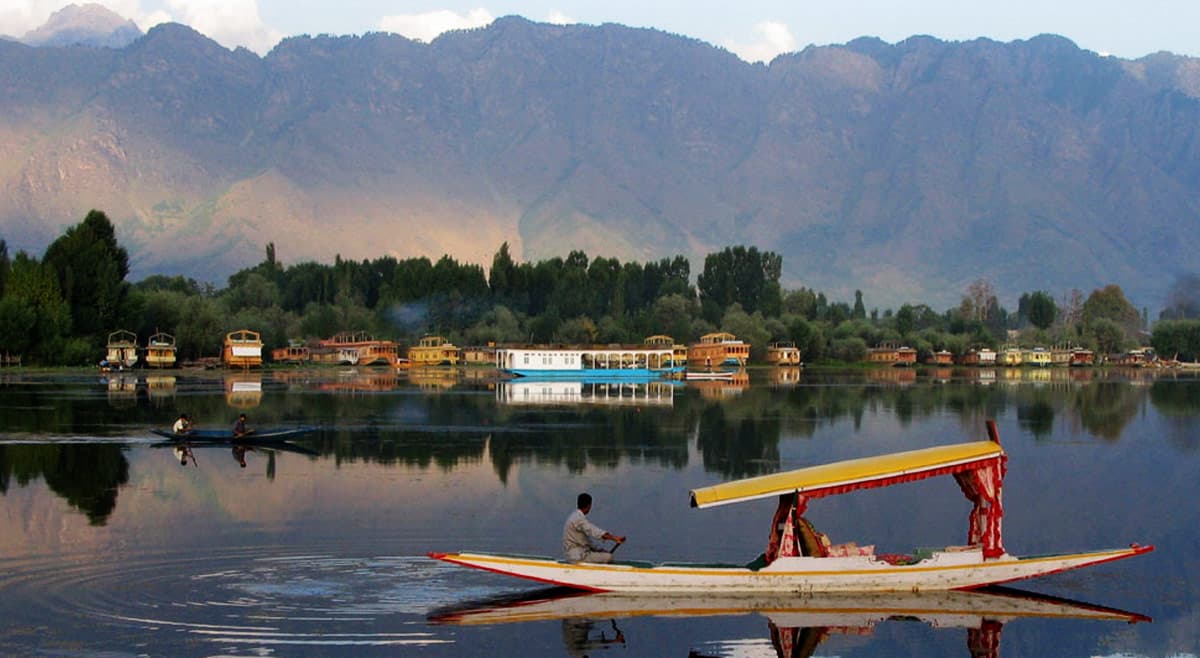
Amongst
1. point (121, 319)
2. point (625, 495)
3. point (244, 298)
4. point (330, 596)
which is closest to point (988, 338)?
point (244, 298)

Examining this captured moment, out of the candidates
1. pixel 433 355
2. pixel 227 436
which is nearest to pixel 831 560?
pixel 227 436

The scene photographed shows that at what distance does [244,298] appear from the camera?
15962cm

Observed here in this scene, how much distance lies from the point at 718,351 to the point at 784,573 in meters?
122

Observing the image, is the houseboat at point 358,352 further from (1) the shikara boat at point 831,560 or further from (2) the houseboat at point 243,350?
(1) the shikara boat at point 831,560

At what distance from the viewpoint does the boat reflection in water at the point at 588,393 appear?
70562mm

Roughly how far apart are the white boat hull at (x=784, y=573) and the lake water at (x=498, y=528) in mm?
309

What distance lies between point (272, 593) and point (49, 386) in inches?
2413

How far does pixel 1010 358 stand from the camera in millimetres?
174000

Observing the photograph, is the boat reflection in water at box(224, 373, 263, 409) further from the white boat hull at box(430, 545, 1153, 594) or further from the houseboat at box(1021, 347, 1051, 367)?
the houseboat at box(1021, 347, 1051, 367)

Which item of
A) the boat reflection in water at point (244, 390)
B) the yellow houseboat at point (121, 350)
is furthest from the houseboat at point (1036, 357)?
the yellow houseboat at point (121, 350)

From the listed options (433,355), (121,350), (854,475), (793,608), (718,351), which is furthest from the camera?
(718,351)

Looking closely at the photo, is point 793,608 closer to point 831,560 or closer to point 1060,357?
point 831,560

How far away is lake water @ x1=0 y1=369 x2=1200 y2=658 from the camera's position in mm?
19219

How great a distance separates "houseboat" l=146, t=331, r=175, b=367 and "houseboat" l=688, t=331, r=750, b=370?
52468 mm
